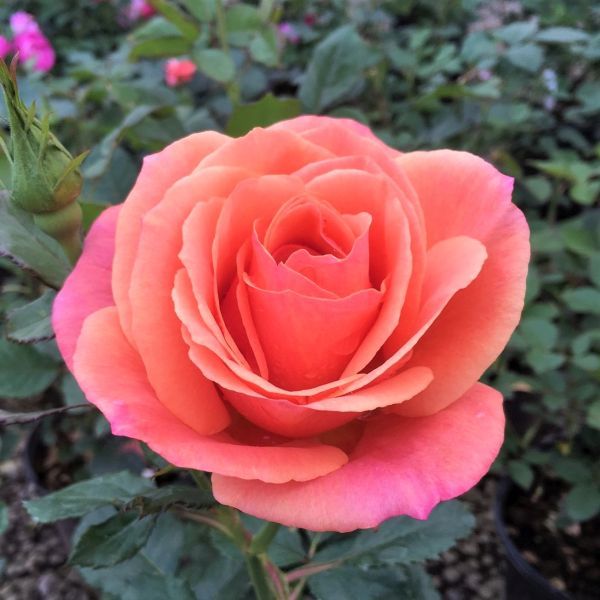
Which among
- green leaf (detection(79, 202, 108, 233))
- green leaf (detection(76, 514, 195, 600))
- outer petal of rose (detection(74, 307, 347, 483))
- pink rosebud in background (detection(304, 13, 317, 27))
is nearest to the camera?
outer petal of rose (detection(74, 307, 347, 483))

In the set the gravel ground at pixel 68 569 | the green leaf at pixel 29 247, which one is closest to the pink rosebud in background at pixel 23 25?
the gravel ground at pixel 68 569

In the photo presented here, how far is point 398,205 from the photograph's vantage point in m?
0.34

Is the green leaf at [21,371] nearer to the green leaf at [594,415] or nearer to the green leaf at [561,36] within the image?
the green leaf at [594,415]

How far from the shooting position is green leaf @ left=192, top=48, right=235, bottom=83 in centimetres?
85

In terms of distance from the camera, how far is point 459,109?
1.22m

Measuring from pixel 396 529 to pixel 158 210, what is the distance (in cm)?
40

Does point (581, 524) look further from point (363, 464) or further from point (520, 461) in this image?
point (363, 464)

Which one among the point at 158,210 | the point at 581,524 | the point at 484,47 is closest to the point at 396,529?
the point at 158,210

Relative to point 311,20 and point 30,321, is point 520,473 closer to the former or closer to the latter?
point 30,321

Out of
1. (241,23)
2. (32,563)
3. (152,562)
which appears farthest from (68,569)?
(241,23)

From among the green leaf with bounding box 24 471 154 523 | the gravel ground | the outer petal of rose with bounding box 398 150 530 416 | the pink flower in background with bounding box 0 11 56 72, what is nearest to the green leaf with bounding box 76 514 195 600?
the green leaf with bounding box 24 471 154 523

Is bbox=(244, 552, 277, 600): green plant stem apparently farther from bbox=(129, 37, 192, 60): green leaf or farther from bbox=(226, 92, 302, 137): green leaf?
bbox=(129, 37, 192, 60): green leaf

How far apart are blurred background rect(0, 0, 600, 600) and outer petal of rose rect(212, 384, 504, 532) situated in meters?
0.24

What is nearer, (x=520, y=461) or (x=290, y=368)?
(x=290, y=368)
